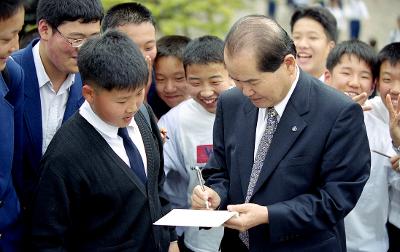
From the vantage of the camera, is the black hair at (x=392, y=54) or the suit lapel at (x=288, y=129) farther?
the black hair at (x=392, y=54)

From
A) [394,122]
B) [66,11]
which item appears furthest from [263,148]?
[66,11]

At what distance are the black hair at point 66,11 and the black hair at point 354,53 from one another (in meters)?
1.73

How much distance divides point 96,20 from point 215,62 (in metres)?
0.97

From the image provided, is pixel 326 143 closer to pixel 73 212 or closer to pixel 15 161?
pixel 73 212

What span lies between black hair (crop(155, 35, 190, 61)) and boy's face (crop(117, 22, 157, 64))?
427mm

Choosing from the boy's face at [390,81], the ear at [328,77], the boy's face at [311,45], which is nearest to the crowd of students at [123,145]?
the boy's face at [390,81]

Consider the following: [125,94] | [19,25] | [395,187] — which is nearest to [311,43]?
[395,187]

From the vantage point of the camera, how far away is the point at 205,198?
3094 millimetres

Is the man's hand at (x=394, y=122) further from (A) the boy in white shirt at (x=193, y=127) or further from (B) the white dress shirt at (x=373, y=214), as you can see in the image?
(A) the boy in white shirt at (x=193, y=127)

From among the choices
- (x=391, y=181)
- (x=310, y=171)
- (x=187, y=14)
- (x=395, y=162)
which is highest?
(x=187, y=14)

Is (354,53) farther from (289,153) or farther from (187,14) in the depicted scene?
(187,14)

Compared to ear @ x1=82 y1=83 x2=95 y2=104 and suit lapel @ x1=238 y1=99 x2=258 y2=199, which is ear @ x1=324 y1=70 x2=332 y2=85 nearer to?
suit lapel @ x1=238 y1=99 x2=258 y2=199

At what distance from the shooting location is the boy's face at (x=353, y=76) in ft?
14.1

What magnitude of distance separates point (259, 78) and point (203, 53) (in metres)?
1.33
